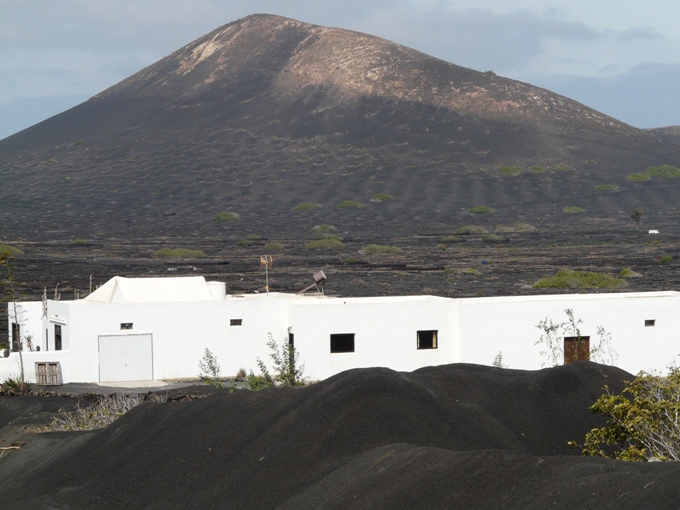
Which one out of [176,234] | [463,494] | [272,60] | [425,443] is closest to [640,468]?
[463,494]

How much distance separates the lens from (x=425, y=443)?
1389cm

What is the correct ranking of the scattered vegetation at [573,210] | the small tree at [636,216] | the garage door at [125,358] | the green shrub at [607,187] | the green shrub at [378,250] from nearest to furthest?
the garage door at [125,358], the green shrub at [378,250], the small tree at [636,216], the scattered vegetation at [573,210], the green shrub at [607,187]

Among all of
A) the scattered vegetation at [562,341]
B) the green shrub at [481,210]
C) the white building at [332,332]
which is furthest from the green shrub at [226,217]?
the scattered vegetation at [562,341]

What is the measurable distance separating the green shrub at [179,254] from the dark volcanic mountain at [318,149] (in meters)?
21.1

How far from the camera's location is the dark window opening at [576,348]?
29531mm

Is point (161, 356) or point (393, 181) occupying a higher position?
point (393, 181)

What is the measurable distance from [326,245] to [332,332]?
230 feet

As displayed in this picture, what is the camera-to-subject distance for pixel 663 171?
142 meters

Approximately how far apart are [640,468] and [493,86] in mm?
161910

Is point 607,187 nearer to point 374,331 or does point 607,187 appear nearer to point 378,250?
point 378,250

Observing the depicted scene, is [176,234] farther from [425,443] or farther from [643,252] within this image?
[425,443]

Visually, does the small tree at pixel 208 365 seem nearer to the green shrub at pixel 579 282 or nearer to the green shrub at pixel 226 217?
the green shrub at pixel 579 282

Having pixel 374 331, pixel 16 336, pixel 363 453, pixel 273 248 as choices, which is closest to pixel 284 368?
pixel 374 331

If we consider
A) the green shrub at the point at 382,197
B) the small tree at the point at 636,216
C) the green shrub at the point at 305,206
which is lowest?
the small tree at the point at 636,216
